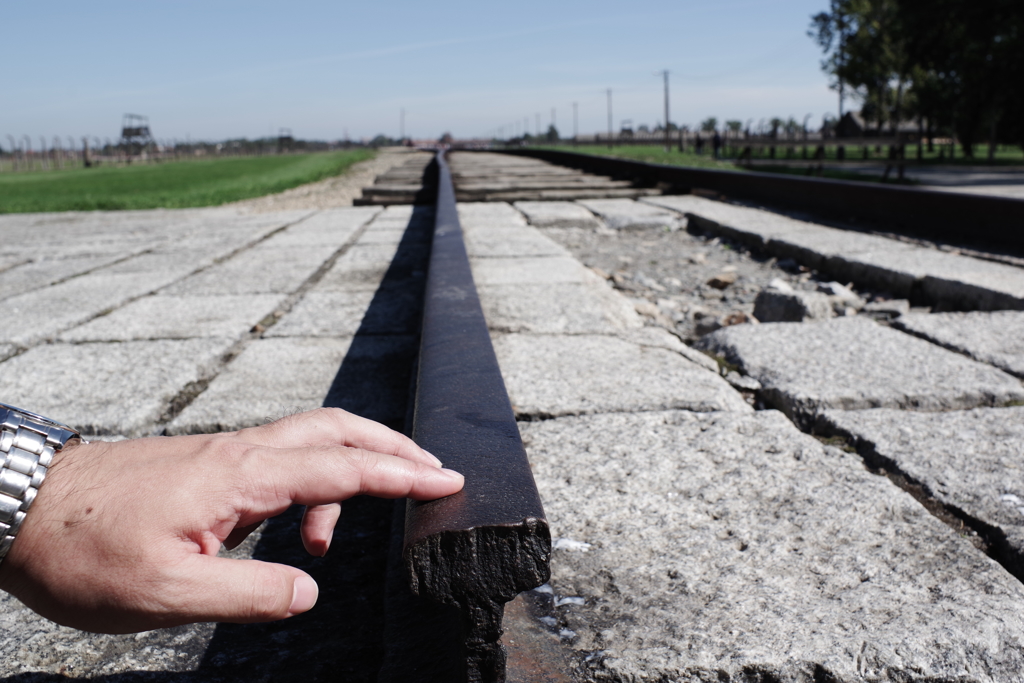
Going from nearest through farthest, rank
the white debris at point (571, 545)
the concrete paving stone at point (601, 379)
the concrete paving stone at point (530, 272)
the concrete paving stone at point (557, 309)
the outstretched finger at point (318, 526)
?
the outstretched finger at point (318, 526) < the white debris at point (571, 545) < the concrete paving stone at point (601, 379) < the concrete paving stone at point (557, 309) < the concrete paving stone at point (530, 272)

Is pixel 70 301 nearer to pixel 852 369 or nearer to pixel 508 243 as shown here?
pixel 508 243

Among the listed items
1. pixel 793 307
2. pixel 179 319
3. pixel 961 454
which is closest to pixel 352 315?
pixel 179 319

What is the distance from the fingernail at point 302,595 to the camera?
0.64 m

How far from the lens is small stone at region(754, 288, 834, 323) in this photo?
2617 millimetres

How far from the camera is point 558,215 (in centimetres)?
583

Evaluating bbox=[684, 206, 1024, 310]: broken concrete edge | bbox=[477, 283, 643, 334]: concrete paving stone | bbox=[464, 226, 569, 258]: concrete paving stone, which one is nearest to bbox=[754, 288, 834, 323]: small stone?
bbox=[684, 206, 1024, 310]: broken concrete edge

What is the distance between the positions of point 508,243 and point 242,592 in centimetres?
374

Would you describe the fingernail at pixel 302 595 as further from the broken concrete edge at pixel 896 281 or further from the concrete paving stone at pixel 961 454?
the broken concrete edge at pixel 896 281

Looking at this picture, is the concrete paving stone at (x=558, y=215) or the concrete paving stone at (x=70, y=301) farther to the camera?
the concrete paving stone at (x=558, y=215)

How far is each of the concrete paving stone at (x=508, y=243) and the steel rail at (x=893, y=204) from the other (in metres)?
2.31

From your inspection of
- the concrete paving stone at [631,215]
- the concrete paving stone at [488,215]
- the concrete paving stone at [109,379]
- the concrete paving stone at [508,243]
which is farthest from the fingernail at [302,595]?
the concrete paving stone at [631,215]

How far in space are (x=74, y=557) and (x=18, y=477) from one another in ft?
0.32

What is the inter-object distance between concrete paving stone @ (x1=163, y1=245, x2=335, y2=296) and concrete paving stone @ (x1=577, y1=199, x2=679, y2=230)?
2280 mm

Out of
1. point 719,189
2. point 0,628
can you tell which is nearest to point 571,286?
point 0,628
